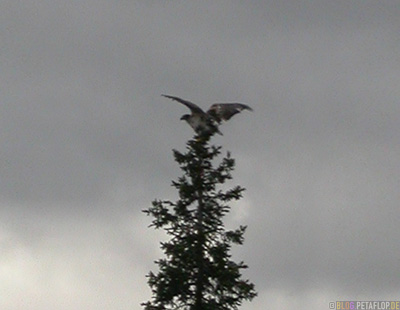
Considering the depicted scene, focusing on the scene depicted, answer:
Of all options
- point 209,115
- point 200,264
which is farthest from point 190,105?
point 200,264

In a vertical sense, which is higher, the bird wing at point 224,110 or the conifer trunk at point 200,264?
the bird wing at point 224,110

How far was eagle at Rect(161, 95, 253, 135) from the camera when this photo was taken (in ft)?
98.6

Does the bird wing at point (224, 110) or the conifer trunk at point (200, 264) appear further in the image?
the bird wing at point (224, 110)

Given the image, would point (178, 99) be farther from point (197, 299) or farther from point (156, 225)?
point (197, 299)

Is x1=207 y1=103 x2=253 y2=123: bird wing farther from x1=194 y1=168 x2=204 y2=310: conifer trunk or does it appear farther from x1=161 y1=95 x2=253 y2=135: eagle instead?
x1=194 y1=168 x2=204 y2=310: conifer trunk

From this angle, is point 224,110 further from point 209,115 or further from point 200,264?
point 200,264

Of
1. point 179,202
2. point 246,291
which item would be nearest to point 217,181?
point 179,202

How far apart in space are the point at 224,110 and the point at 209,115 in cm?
60

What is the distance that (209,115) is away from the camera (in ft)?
100

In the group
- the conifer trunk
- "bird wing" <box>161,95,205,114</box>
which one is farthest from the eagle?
the conifer trunk

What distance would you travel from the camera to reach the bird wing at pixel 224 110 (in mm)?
30527

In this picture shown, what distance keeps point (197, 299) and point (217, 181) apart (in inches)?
164

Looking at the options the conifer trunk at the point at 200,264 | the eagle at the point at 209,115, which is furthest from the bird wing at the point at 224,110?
the conifer trunk at the point at 200,264

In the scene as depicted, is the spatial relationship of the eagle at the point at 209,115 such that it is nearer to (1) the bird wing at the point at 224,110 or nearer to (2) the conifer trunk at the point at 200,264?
(1) the bird wing at the point at 224,110
